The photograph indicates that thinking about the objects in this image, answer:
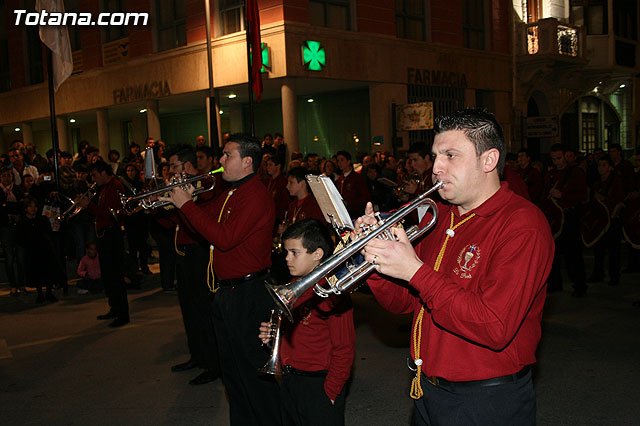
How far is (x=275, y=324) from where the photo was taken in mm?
3389

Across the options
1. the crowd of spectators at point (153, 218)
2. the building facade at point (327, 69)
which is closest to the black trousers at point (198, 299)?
the crowd of spectators at point (153, 218)

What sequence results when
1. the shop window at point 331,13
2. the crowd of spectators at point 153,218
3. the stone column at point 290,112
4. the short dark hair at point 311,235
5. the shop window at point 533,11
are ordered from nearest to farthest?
the short dark hair at point 311,235
the crowd of spectators at point 153,218
the stone column at point 290,112
the shop window at point 331,13
the shop window at point 533,11

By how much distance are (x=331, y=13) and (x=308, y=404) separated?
1603 centimetres

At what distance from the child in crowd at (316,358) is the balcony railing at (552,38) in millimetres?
22279

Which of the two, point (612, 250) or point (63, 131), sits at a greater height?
point (63, 131)

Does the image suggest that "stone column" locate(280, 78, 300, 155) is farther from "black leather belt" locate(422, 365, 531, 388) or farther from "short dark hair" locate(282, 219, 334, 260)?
"black leather belt" locate(422, 365, 531, 388)

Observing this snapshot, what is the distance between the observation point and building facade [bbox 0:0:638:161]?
17500 millimetres

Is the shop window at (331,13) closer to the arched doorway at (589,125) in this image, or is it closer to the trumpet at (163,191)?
the arched doorway at (589,125)

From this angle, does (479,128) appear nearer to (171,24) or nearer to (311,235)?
(311,235)

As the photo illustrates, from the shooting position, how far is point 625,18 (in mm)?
27781

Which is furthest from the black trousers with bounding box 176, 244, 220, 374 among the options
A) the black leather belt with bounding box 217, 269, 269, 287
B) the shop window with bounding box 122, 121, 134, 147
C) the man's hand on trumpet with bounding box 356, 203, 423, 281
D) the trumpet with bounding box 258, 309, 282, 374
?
the shop window with bounding box 122, 121, 134, 147

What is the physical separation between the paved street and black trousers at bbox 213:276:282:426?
67 cm

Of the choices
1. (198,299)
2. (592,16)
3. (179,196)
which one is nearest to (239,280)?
(179,196)

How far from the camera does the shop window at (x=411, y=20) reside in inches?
784
